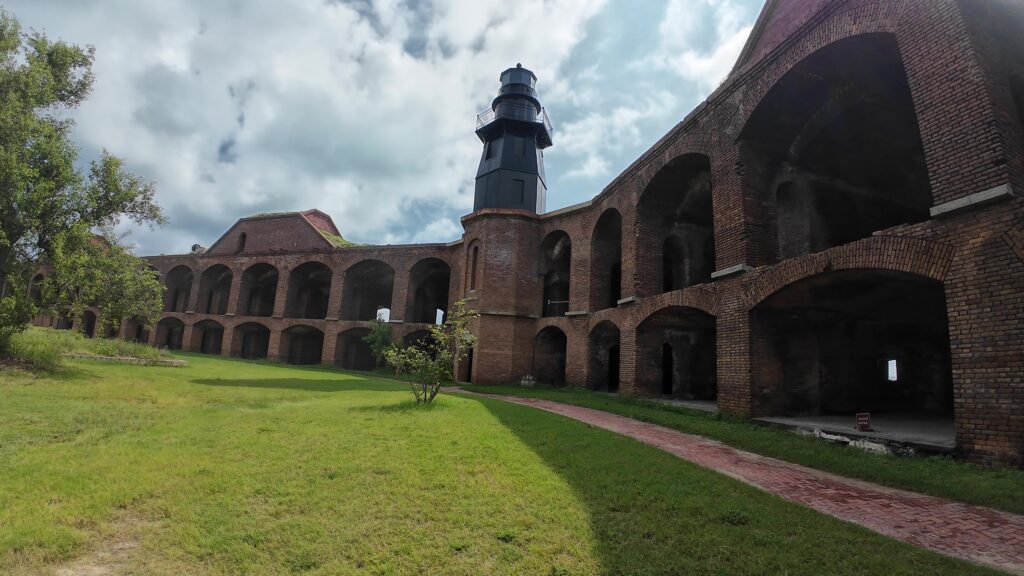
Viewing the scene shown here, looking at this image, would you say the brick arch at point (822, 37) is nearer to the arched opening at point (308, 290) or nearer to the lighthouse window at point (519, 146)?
the lighthouse window at point (519, 146)

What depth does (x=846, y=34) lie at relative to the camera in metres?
8.27

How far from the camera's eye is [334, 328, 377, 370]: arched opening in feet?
89.4

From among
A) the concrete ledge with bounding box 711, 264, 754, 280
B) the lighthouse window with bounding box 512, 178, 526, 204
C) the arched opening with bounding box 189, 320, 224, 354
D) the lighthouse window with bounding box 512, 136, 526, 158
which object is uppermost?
the lighthouse window with bounding box 512, 136, 526, 158

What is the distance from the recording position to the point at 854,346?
11.6 m

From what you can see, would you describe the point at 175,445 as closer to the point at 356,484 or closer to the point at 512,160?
the point at 356,484

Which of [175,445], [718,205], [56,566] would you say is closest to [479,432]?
[175,445]

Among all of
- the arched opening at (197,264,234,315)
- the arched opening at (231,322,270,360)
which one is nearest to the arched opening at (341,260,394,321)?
the arched opening at (231,322,270,360)

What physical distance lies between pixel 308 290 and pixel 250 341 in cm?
530

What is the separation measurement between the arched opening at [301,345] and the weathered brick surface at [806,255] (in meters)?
14.2

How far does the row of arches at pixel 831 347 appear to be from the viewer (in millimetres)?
9594

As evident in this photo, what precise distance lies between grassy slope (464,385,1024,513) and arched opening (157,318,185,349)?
3646cm

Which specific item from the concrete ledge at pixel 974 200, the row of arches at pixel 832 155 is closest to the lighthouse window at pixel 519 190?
the row of arches at pixel 832 155

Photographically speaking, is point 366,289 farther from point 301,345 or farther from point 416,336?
point 416,336

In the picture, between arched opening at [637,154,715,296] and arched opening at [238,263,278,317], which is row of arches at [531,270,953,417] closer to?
arched opening at [637,154,715,296]
